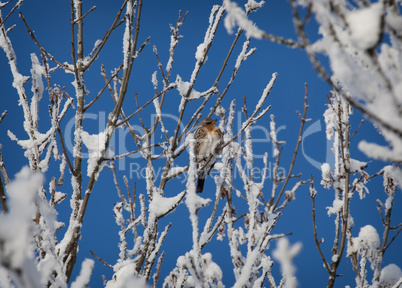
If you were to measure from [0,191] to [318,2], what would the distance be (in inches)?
70.5

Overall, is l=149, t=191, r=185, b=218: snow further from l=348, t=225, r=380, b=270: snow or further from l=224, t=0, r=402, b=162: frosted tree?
l=348, t=225, r=380, b=270: snow

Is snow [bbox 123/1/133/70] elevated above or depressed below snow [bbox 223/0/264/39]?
above

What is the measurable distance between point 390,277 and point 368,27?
2.90 m

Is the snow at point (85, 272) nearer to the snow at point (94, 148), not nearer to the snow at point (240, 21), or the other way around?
the snow at point (240, 21)

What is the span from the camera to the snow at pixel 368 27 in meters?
0.68

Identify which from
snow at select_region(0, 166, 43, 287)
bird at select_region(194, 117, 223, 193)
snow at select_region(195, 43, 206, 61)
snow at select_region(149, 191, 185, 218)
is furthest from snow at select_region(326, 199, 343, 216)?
bird at select_region(194, 117, 223, 193)

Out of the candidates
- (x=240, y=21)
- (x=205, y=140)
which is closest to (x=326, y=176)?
(x=240, y=21)

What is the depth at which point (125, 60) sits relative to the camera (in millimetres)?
2217

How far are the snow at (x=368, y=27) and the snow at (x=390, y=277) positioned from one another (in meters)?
2.85

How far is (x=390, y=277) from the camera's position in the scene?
278 cm

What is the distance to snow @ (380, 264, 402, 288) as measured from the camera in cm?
277

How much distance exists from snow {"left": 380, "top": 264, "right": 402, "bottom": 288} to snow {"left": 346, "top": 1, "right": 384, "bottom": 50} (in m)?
2.85

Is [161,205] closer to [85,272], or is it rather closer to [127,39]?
[85,272]

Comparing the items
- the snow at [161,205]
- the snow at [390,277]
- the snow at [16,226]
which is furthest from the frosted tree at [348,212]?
the snow at [16,226]
